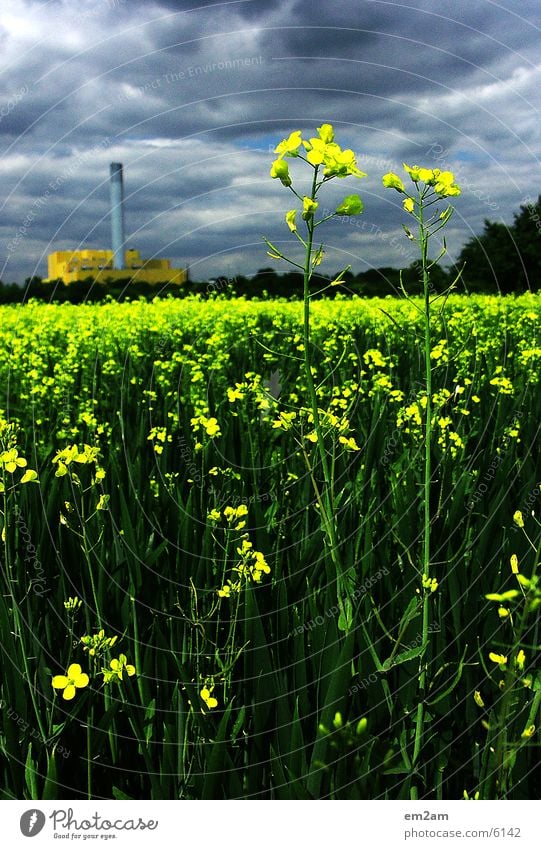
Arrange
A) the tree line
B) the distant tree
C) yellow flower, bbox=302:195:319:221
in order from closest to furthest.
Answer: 1. yellow flower, bbox=302:195:319:221
2. the tree line
3. the distant tree

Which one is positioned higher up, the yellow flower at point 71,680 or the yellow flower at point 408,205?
the yellow flower at point 408,205

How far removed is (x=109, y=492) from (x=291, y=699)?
1.06 meters

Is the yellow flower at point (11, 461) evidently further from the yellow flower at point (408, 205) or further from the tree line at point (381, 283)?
the tree line at point (381, 283)

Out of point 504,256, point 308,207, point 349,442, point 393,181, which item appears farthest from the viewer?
point 504,256

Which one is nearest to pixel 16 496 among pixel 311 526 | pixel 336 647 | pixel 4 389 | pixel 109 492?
pixel 109 492

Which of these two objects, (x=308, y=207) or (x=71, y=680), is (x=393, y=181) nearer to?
(x=308, y=207)

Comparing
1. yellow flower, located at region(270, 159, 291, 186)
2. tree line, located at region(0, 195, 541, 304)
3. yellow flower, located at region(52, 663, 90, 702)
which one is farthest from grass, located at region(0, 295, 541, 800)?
tree line, located at region(0, 195, 541, 304)

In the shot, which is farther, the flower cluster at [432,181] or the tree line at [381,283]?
the tree line at [381,283]

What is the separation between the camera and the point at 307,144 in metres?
1.40

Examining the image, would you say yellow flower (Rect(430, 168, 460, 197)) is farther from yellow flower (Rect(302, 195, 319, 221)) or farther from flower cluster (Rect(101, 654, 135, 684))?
flower cluster (Rect(101, 654, 135, 684))

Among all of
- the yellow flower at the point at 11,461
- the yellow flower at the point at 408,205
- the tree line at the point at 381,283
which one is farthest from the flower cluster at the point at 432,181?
the tree line at the point at 381,283

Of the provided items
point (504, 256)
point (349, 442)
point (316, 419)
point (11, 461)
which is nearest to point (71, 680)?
point (11, 461)

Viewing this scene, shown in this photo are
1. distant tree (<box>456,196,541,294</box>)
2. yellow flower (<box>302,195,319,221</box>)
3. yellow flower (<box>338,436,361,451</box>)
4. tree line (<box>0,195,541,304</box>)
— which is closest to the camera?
yellow flower (<box>302,195,319,221</box>)
